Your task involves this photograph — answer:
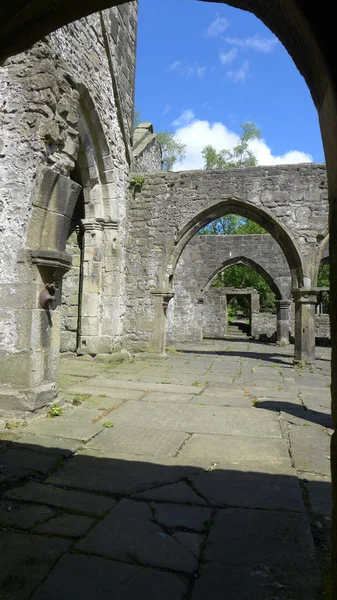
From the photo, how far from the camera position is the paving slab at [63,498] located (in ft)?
7.00

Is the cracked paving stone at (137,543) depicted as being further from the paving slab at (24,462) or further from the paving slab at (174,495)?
the paving slab at (24,462)

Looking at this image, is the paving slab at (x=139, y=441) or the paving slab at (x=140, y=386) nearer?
the paving slab at (x=139, y=441)

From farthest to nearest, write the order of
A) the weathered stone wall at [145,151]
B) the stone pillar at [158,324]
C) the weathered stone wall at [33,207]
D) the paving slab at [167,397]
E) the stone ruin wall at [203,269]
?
1. the stone ruin wall at [203,269]
2. the weathered stone wall at [145,151]
3. the stone pillar at [158,324]
4. the paving slab at [167,397]
5. the weathered stone wall at [33,207]

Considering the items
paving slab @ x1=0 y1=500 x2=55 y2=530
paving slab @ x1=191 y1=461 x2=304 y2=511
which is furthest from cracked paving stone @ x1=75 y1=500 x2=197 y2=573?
paving slab @ x1=191 y1=461 x2=304 y2=511

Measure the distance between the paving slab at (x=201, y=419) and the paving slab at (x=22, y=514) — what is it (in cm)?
155

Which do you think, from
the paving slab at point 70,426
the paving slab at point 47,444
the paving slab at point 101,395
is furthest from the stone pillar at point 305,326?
the paving slab at point 47,444

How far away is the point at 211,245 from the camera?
690 inches

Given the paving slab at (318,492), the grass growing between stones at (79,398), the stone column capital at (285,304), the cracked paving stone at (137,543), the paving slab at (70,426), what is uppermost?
the stone column capital at (285,304)

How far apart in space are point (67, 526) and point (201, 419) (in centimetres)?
215

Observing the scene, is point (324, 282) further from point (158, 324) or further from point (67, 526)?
point (67, 526)

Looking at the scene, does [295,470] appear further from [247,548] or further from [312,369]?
[312,369]

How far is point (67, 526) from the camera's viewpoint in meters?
1.94

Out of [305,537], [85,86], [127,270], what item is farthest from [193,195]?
[305,537]

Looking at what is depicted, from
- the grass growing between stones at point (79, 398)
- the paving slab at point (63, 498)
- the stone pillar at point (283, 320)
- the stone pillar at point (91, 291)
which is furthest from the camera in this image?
the stone pillar at point (283, 320)
